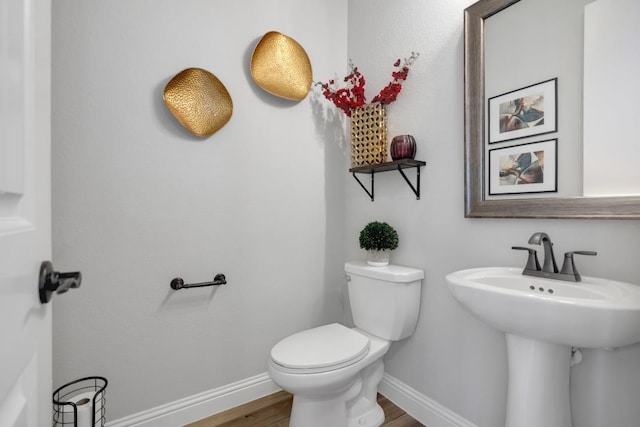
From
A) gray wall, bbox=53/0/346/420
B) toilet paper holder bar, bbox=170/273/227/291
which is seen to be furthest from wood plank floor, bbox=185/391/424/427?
toilet paper holder bar, bbox=170/273/227/291

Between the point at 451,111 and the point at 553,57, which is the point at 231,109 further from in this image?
the point at 553,57

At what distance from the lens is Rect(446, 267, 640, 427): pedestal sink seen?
31.1 inches

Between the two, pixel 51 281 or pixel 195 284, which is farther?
pixel 195 284

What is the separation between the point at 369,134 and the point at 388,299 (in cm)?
90

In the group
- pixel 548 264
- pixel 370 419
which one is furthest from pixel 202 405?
pixel 548 264

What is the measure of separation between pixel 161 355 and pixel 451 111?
1.78 metres

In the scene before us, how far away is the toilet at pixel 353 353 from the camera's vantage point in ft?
4.13

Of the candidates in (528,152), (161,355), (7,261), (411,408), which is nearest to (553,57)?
(528,152)

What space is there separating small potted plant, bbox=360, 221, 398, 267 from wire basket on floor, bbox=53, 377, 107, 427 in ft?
4.18

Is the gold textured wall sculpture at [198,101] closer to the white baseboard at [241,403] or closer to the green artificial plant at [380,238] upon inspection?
the green artificial plant at [380,238]

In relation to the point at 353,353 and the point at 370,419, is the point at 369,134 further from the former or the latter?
the point at 370,419

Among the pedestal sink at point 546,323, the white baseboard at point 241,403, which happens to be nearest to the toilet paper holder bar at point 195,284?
the white baseboard at point 241,403

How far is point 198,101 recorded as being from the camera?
1542mm

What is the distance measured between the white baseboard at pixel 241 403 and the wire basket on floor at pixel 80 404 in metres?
0.18
